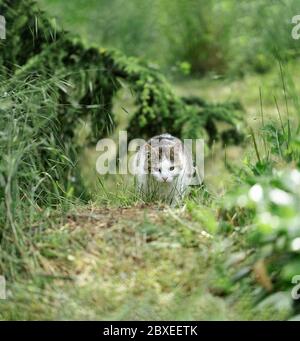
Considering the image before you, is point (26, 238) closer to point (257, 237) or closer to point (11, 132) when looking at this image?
point (11, 132)

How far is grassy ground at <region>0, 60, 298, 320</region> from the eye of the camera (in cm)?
351

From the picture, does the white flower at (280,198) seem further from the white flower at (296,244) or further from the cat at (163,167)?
the cat at (163,167)

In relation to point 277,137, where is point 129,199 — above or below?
below

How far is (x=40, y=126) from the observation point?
4309 mm

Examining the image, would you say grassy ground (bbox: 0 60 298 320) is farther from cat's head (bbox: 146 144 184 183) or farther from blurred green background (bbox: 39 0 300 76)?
blurred green background (bbox: 39 0 300 76)

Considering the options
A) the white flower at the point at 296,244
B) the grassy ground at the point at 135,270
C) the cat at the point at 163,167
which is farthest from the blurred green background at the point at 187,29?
the white flower at the point at 296,244

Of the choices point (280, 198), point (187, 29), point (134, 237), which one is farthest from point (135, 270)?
point (187, 29)

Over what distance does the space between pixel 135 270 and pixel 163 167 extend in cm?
169

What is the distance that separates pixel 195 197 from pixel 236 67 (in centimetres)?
554

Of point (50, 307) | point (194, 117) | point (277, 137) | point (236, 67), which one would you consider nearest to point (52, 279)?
point (50, 307)

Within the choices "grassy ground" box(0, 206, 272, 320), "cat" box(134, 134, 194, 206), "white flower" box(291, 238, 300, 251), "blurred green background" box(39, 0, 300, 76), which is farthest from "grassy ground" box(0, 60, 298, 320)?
"blurred green background" box(39, 0, 300, 76)

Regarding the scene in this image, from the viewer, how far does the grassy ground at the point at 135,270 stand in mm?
3510

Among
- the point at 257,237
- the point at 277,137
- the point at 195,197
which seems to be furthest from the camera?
the point at 195,197

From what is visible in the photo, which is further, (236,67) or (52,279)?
(236,67)
